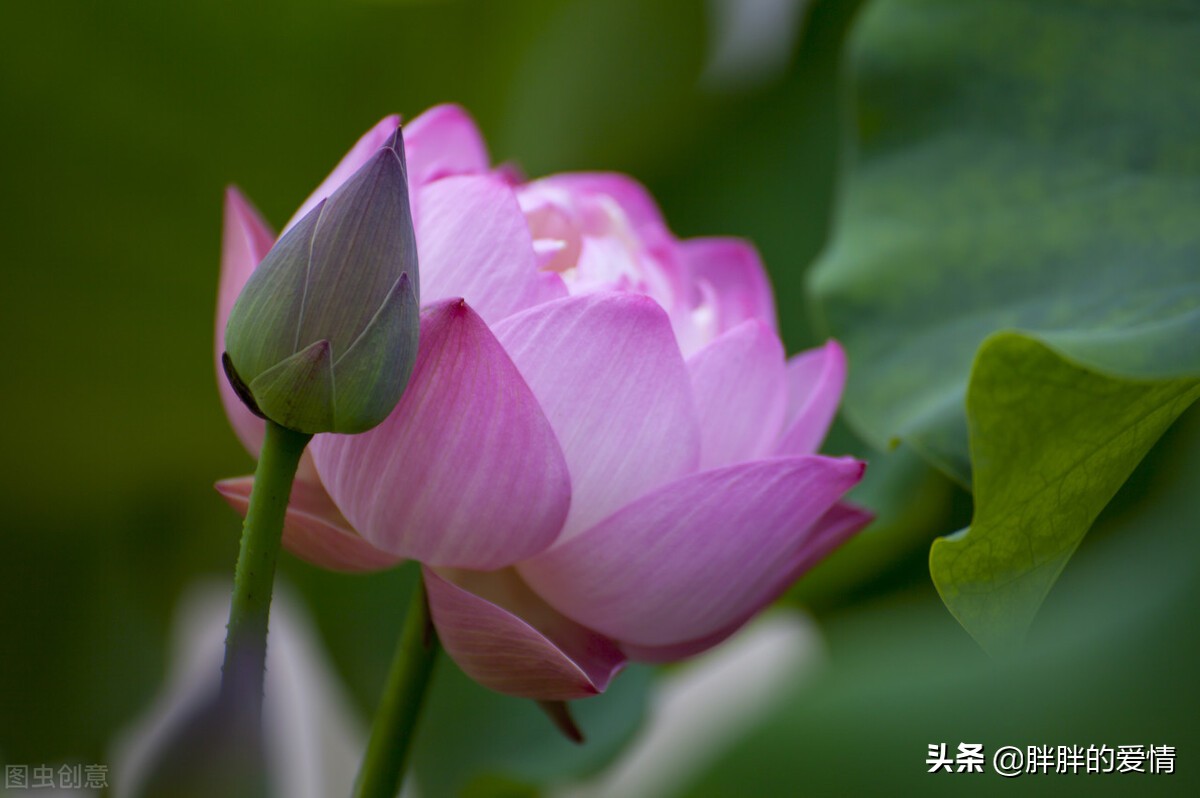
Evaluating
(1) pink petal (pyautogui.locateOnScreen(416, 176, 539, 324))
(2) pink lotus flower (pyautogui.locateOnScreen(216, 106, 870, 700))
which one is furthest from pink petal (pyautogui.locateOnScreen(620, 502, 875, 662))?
(1) pink petal (pyautogui.locateOnScreen(416, 176, 539, 324))

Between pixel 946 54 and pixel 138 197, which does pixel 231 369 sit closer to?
pixel 946 54

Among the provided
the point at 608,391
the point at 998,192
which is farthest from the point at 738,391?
the point at 998,192

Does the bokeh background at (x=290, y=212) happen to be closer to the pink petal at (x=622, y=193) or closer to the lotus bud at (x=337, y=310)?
the pink petal at (x=622, y=193)

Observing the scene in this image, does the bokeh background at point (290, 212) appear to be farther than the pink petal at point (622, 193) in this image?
Yes

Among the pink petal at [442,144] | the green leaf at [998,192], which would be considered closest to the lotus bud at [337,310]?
the pink petal at [442,144]

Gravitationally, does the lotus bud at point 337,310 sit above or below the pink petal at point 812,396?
above

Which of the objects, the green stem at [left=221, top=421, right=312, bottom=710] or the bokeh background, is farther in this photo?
the bokeh background

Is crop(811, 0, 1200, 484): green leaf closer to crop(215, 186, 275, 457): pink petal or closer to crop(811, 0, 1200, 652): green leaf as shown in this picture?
crop(811, 0, 1200, 652): green leaf

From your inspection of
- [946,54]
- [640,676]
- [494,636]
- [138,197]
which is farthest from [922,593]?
[138,197]
